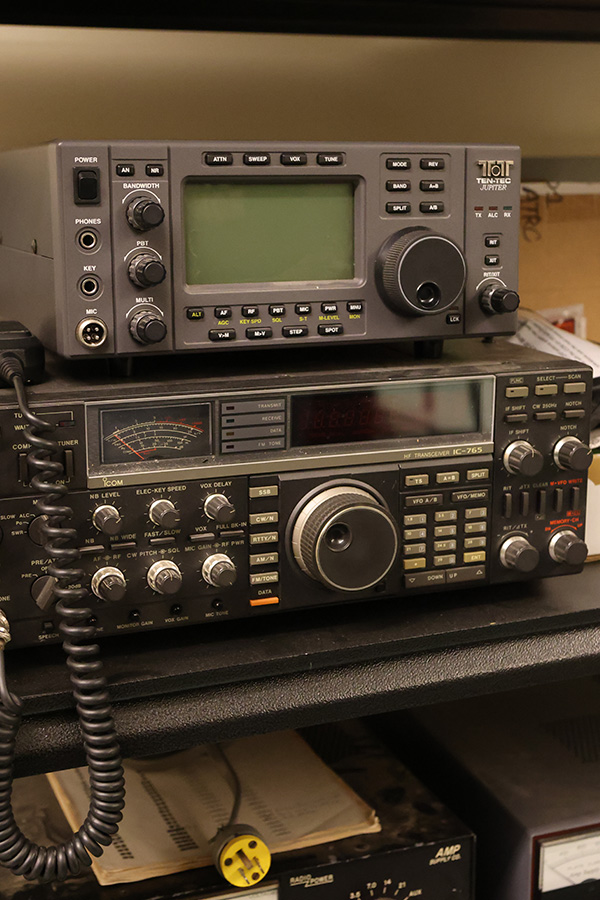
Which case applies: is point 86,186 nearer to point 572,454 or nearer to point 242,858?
point 572,454

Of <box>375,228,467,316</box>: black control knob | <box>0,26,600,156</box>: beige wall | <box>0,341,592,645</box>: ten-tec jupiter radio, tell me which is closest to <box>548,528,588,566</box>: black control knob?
<box>0,341,592,645</box>: ten-tec jupiter radio

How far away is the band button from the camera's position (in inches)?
31.0

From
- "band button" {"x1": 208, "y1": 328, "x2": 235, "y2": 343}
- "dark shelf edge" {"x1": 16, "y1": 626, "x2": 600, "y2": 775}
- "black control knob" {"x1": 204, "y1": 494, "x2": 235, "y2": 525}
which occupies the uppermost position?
"band button" {"x1": 208, "y1": 328, "x2": 235, "y2": 343}

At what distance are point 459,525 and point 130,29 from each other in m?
0.76

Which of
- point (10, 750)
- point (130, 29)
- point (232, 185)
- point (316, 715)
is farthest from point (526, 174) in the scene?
point (10, 750)

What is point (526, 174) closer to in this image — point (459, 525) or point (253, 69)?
point (253, 69)

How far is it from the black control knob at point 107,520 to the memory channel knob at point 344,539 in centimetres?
15

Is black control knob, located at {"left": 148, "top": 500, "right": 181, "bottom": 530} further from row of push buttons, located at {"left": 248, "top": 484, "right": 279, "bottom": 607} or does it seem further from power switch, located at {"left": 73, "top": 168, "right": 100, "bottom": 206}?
power switch, located at {"left": 73, "top": 168, "right": 100, "bottom": 206}

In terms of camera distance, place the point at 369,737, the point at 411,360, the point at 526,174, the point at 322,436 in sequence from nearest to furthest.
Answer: the point at 322,436
the point at 411,360
the point at 369,737
the point at 526,174

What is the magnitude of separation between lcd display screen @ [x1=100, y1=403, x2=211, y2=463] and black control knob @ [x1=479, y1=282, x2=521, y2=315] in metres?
0.27

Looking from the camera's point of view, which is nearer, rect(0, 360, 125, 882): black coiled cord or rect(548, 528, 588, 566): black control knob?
rect(0, 360, 125, 882): black coiled cord

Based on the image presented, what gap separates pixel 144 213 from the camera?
73 centimetres

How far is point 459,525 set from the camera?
0.85 m

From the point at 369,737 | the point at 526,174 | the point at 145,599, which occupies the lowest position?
the point at 369,737
